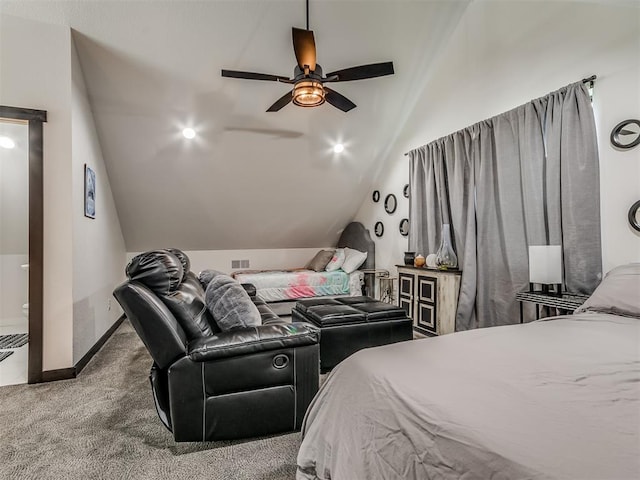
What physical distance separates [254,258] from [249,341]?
14.5 ft

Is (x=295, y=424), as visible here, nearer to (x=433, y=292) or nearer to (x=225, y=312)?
(x=225, y=312)

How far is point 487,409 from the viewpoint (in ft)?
2.86

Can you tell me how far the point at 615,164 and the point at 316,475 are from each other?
2.85m

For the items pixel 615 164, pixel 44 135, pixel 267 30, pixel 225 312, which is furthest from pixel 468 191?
pixel 44 135

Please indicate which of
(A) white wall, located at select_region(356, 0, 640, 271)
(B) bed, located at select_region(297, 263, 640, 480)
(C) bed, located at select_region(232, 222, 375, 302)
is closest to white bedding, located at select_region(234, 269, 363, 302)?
(C) bed, located at select_region(232, 222, 375, 302)

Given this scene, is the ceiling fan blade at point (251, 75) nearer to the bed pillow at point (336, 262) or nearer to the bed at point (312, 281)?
the bed at point (312, 281)

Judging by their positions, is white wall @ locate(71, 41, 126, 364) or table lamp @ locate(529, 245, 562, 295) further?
white wall @ locate(71, 41, 126, 364)

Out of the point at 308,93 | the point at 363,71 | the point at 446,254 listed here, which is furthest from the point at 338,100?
the point at 446,254

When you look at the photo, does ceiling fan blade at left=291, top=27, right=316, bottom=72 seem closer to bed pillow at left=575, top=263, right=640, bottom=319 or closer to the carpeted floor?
bed pillow at left=575, top=263, right=640, bottom=319

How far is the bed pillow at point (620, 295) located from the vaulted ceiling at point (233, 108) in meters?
3.08

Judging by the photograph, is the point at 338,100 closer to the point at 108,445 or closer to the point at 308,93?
the point at 308,93

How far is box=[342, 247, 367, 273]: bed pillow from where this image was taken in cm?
543

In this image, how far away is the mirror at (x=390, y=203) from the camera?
5.09 meters

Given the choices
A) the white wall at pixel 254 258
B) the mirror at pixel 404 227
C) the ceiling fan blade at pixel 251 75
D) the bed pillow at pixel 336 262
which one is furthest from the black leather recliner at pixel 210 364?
the white wall at pixel 254 258
